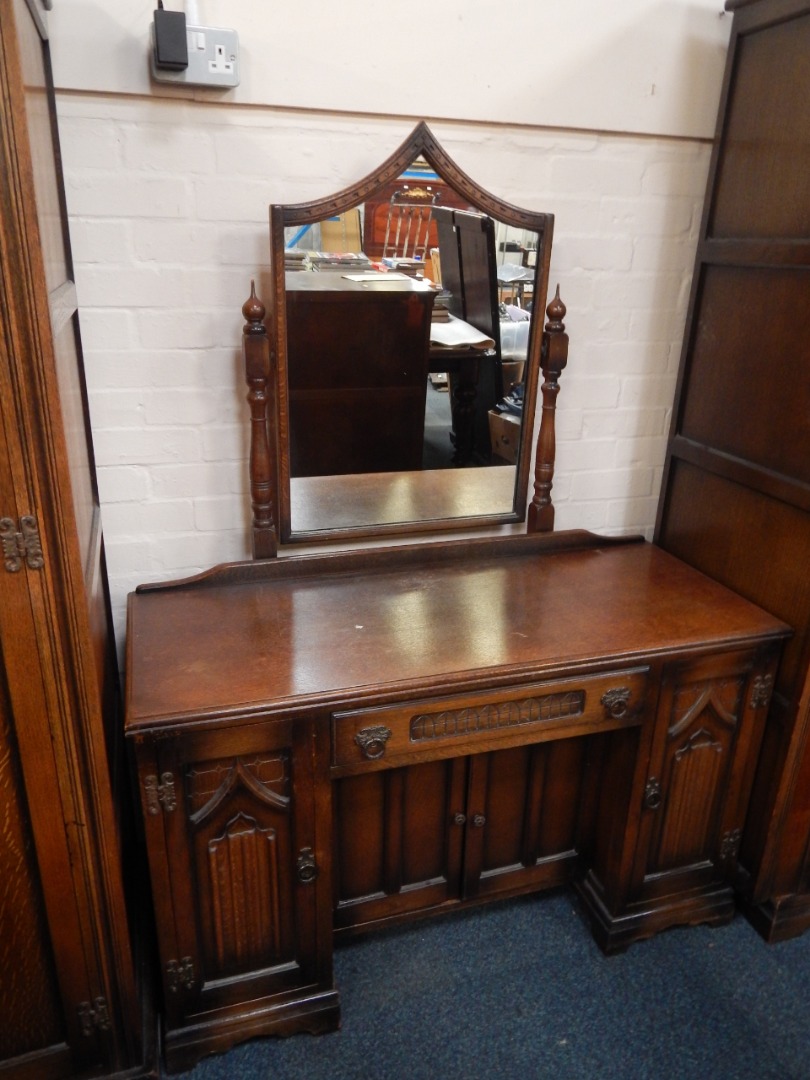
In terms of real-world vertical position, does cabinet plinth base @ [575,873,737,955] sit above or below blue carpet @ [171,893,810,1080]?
above

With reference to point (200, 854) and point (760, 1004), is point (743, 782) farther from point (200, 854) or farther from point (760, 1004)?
point (200, 854)

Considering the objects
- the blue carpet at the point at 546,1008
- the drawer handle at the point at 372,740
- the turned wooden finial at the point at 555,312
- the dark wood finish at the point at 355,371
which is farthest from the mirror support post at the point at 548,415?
the blue carpet at the point at 546,1008

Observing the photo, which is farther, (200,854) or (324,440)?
(324,440)

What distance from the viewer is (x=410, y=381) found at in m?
1.69

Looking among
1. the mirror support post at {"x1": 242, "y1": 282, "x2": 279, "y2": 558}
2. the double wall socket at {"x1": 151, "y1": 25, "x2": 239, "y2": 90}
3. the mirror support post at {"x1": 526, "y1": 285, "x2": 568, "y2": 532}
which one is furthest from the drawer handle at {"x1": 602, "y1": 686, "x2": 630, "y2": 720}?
the double wall socket at {"x1": 151, "y1": 25, "x2": 239, "y2": 90}

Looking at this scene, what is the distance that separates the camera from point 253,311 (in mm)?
1519

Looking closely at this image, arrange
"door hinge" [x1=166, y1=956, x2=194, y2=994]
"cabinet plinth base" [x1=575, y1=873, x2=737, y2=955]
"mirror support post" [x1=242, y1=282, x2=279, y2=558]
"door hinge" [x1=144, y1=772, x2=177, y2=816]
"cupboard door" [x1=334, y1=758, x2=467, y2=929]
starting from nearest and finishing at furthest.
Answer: "door hinge" [x1=144, y1=772, x2=177, y2=816]
"door hinge" [x1=166, y1=956, x2=194, y2=994]
"mirror support post" [x1=242, y1=282, x2=279, y2=558]
"cupboard door" [x1=334, y1=758, x2=467, y2=929]
"cabinet plinth base" [x1=575, y1=873, x2=737, y2=955]

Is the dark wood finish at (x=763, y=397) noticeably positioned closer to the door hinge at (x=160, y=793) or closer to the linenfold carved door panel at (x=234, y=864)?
the linenfold carved door panel at (x=234, y=864)

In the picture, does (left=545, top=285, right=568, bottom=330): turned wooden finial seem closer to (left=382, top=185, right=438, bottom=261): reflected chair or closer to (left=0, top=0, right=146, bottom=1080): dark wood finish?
(left=382, top=185, right=438, bottom=261): reflected chair

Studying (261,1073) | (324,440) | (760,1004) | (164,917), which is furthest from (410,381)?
(760,1004)

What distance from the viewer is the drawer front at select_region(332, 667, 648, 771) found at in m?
1.39

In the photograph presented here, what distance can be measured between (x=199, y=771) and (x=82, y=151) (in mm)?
1109

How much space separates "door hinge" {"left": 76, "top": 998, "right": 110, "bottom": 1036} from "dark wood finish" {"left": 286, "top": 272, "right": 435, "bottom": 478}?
1.03 m

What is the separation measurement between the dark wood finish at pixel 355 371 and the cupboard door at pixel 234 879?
63 centimetres
